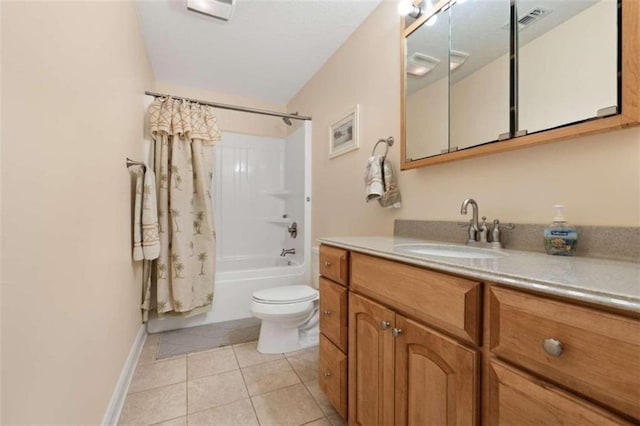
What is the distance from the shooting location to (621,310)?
432 millimetres

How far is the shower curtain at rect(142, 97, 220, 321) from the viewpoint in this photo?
2.17 meters

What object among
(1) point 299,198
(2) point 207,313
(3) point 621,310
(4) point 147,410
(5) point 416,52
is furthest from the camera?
(1) point 299,198

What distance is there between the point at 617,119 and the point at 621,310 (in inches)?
25.4

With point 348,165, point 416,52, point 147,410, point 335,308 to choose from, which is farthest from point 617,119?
point 147,410

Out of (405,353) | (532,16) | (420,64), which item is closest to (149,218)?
(405,353)

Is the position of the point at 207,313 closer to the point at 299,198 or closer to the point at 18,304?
the point at 299,198

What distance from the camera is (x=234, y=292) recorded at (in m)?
2.50

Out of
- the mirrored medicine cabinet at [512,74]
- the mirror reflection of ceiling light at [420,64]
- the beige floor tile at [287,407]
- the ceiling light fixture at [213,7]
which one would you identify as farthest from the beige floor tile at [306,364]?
the ceiling light fixture at [213,7]

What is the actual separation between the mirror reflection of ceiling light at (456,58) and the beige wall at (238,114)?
95.8 inches

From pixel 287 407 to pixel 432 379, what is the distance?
37.1 inches

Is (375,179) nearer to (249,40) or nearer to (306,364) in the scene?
(306,364)

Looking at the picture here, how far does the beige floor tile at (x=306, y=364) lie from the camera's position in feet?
5.39

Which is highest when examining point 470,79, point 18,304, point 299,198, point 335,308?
point 470,79

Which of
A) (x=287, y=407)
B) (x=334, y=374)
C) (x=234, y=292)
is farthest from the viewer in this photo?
(x=234, y=292)
